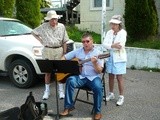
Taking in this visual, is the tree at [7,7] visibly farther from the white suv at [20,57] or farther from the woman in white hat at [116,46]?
the woman in white hat at [116,46]

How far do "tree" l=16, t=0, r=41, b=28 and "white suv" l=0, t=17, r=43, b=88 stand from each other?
18.3 ft

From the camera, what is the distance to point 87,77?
5.71 m

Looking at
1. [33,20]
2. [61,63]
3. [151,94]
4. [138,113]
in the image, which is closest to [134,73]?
[151,94]

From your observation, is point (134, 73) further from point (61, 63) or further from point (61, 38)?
point (61, 63)

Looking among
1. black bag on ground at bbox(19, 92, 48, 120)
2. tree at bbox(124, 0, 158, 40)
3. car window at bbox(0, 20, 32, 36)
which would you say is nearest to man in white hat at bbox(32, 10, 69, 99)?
black bag on ground at bbox(19, 92, 48, 120)

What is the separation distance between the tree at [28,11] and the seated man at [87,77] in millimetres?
7913

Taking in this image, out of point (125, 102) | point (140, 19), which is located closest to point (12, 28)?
point (125, 102)

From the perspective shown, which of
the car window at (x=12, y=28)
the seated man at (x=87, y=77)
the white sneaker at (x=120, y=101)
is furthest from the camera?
the car window at (x=12, y=28)

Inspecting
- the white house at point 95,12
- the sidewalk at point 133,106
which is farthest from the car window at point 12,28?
the white house at point 95,12

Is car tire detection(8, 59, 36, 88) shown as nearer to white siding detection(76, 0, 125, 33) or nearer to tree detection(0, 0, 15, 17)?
tree detection(0, 0, 15, 17)

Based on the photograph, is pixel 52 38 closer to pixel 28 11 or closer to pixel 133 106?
pixel 133 106

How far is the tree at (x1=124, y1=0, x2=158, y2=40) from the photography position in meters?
10.8

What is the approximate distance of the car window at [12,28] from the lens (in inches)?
314

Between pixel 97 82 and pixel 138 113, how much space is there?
40.7 inches
